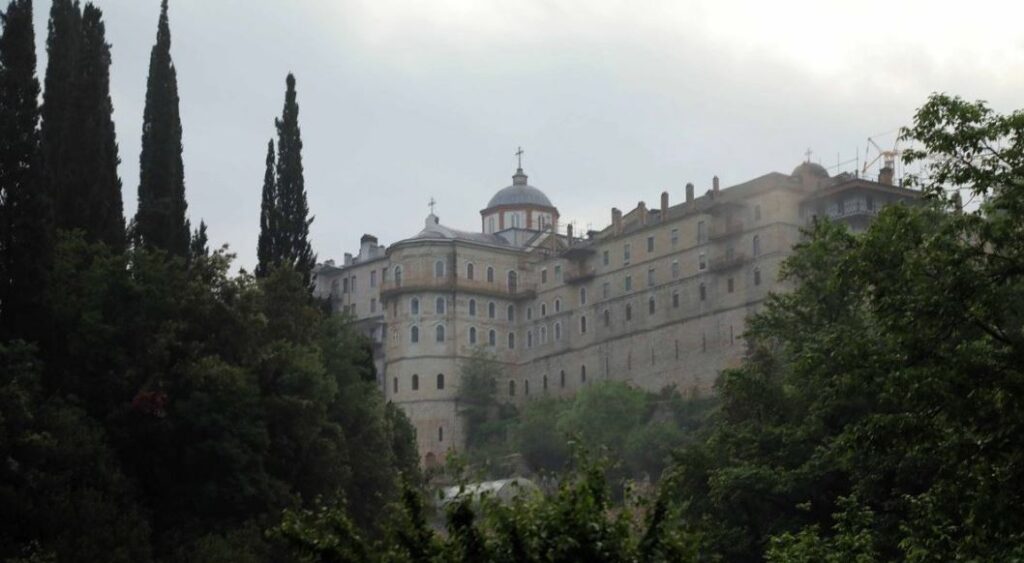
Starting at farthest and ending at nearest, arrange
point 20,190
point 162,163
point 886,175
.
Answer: point 886,175, point 162,163, point 20,190

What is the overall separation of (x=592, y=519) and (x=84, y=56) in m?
33.1

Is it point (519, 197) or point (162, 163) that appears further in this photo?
point (519, 197)

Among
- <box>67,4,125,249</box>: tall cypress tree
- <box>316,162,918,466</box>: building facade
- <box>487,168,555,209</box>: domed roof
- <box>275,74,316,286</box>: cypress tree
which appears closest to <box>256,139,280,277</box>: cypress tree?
<box>275,74,316,286</box>: cypress tree

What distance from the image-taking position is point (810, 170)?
105 meters

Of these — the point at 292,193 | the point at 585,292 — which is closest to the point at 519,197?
the point at 585,292

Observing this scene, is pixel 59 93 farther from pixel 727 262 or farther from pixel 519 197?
pixel 519 197

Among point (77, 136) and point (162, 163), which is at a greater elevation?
point (162, 163)

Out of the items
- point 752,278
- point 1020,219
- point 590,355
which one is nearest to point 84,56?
point 1020,219

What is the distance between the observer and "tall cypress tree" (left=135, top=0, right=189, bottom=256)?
4825 cm

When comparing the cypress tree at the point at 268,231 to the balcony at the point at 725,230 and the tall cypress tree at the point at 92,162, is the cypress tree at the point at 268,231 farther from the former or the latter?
the balcony at the point at 725,230

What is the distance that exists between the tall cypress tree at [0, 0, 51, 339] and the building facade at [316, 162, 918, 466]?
213 feet

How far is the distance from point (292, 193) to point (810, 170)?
5222 centimetres

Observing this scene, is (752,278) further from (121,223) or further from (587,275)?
(121,223)

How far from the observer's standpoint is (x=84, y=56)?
149 feet
